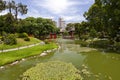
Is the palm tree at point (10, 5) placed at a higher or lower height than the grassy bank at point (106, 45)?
higher

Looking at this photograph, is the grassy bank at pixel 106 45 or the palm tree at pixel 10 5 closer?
the grassy bank at pixel 106 45

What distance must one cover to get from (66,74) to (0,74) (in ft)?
25.2

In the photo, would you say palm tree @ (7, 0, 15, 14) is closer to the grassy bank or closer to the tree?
the tree

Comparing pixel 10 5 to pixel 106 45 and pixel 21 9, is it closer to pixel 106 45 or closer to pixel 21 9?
pixel 21 9

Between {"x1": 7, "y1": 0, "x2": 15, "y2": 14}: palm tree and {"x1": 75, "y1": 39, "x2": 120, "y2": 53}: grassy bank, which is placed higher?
{"x1": 7, "y1": 0, "x2": 15, "y2": 14}: palm tree

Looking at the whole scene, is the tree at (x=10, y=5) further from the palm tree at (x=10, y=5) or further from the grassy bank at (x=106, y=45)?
the grassy bank at (x=106, y=45)

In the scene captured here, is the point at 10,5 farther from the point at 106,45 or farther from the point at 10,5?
the point at 106,45

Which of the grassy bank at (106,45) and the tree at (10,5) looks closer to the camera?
the grassy bank at (106,45)

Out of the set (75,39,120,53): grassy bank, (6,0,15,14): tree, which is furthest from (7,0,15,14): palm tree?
(75,39,120,53): grassy bank

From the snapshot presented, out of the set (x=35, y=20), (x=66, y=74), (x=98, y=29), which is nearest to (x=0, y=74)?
(x=66, y=74)

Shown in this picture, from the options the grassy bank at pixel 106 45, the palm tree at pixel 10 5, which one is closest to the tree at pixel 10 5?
the palm tree at pixel 10 5

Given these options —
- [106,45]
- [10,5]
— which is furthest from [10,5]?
[106,45]

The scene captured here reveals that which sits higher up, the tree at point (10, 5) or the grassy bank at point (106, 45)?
the tree at point (10, 5)

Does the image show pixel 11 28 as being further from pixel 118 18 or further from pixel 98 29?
pixel 118 18
